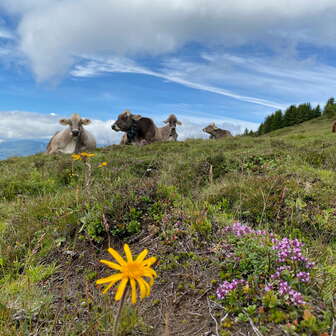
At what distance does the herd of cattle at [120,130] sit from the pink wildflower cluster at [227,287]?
14.5 metres

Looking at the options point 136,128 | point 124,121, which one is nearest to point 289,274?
point 124,121

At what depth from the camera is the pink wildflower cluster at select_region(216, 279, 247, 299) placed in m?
2.27

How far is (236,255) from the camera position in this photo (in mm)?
2652

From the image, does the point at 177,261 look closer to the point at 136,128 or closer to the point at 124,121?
the point at 124,121

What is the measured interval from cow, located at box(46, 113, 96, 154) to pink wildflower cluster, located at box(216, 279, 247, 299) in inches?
573

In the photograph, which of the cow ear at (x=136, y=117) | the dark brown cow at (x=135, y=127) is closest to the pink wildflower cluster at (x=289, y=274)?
the dark brown cow at (x=135, y=127)

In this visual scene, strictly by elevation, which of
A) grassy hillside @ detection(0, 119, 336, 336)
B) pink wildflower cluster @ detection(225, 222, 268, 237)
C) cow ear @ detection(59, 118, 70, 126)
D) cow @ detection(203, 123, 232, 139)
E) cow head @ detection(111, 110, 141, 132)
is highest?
cow @ detection(203, 123, 232, 139)

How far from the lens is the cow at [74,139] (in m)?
16.0

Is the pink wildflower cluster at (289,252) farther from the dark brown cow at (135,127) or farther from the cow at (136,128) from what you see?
the dark brown cow at (135,127)

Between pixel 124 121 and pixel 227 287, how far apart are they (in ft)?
60.2

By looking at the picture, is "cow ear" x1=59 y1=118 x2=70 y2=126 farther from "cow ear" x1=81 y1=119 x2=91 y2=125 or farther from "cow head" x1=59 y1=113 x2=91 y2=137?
"cow ear" x1=81 y1=119 x2=91 y2=125

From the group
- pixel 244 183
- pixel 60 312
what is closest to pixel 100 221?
pixel 60 312

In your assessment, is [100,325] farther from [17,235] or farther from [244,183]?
[244,183]

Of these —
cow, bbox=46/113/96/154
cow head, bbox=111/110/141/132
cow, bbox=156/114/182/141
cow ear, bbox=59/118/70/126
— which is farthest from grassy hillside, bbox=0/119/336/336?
cow, bbox=156/114/182/141
